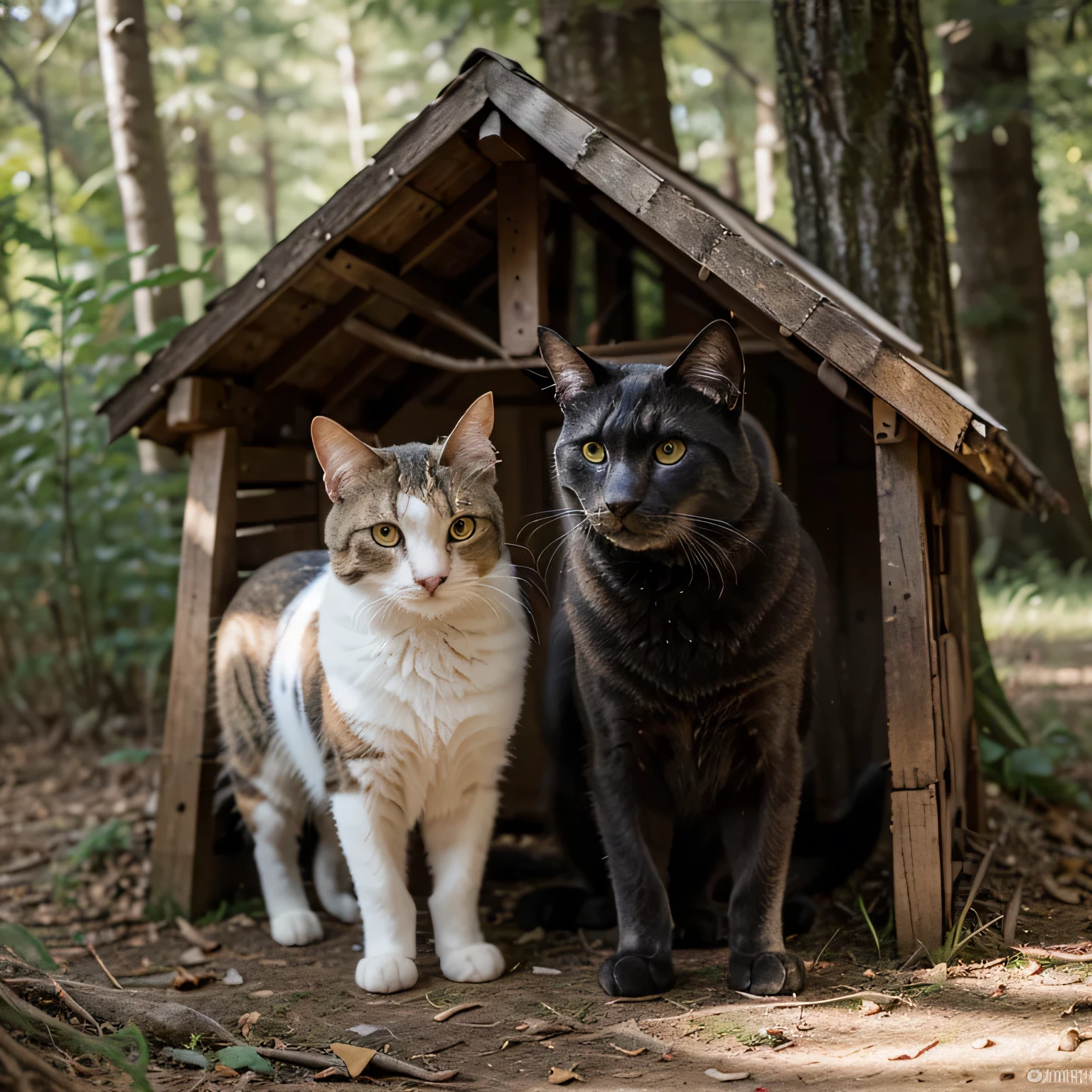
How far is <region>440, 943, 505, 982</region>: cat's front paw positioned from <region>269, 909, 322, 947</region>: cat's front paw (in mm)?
640

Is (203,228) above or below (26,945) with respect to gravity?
above

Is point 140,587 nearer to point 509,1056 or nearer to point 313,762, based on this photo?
point 313,762

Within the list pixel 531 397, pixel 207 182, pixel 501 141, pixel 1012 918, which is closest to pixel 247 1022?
pixel 1012 918

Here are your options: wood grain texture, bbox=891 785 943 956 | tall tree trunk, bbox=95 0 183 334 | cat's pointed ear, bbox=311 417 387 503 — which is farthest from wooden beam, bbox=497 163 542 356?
tall tree trunk, bbox=95 0 183 334

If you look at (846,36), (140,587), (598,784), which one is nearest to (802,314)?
(598,784)

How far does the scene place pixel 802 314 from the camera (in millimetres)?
2730

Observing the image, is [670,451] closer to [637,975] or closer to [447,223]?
[637,975]

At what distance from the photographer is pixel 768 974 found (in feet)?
8.59

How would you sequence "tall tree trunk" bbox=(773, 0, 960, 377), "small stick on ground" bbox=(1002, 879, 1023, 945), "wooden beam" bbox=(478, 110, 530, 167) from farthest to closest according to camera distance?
"tall tree trunk" bbox=(773, 0, 960, 377)
"wooden beam" bbox=(478, 110, 530, 167)
"small stick on ground" bbox=(1002, 879, 1023, 945)

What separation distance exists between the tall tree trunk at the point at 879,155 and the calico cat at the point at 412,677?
2.09 metres

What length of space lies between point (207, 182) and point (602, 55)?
664 cm

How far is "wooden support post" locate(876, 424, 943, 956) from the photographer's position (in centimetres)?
284

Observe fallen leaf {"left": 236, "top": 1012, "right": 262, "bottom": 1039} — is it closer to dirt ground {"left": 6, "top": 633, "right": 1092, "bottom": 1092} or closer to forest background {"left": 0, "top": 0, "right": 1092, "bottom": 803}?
dirt ground {"left": 6, "top": 633, "right": 1092, "bottom": 1092}

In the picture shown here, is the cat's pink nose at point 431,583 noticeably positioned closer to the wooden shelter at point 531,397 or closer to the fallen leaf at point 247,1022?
the wooden shelter at point 531,397
